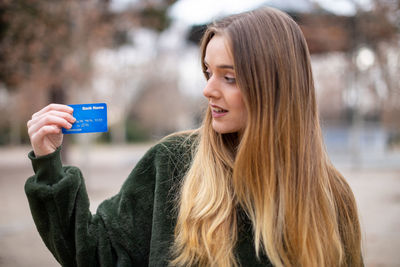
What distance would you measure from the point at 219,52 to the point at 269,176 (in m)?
0.58

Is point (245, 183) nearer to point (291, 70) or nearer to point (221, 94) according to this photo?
point (221, 94)

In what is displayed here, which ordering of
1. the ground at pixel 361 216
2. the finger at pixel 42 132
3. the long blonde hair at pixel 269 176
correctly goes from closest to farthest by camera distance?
the finger at pixel 42 132, the long blonde hair at pixel 269 176, the ground at pixel 361 216

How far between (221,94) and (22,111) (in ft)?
100

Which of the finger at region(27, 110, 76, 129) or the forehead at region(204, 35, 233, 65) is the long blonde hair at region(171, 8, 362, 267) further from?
the finger at region(27, 110, 76, 129)

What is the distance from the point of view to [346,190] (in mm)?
1771

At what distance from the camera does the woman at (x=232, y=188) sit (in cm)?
147

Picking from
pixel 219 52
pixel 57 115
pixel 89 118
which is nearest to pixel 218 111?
pixel 219 52

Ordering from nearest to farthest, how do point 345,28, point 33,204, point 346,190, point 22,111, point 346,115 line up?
point 33,204 < point 346,190 < point 345,28 < point 346,115 < point 22,111

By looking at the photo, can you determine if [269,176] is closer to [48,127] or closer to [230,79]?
[230,79]

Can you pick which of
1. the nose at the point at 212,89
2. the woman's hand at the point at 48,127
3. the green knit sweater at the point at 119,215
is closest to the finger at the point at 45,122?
the woman's hand at the point at 48,127

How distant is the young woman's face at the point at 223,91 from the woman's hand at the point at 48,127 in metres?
0.59

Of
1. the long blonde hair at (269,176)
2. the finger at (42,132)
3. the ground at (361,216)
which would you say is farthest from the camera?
the ground at (361,216)

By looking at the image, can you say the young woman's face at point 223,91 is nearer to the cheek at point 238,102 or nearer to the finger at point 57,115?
the cheek at point 238,102

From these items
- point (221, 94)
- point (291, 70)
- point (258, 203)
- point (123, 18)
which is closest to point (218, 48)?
point (221, 94)
